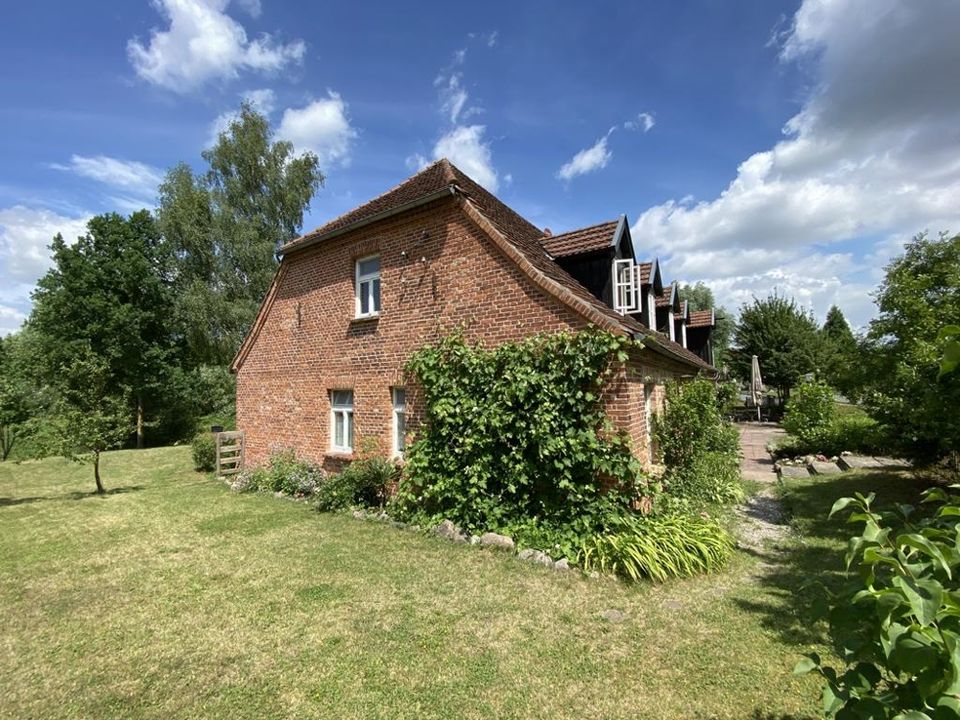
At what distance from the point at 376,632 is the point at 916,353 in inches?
373

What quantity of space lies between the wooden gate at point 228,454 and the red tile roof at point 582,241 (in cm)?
1055

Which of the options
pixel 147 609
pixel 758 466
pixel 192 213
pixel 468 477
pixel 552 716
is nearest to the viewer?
pixel 552 716

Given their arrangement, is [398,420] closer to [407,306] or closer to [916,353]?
[407,306]

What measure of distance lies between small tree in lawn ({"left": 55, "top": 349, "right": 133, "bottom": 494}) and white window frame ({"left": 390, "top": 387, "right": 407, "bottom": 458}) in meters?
7.32

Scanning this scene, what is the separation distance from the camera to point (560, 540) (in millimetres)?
6668

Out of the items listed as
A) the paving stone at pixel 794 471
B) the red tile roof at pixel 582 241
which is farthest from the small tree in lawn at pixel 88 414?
the paving stone at pixel 794 471

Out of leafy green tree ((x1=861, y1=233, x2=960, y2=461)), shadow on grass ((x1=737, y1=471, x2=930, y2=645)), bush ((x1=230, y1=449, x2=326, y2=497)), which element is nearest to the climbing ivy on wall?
shadow on grass ((x1=737, y1=471, x2=930, y2=645))

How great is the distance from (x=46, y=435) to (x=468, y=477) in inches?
421

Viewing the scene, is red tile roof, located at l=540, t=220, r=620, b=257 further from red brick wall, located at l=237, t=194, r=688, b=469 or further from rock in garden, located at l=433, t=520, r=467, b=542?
rock in garden, located at l=433, t=520, r=467, b=542

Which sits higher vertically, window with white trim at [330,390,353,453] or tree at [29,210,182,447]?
tree at [29,210,182,447]

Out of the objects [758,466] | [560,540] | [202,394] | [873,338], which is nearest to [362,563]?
[560,540]

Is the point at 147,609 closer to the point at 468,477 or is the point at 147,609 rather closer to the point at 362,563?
the point at 362,563

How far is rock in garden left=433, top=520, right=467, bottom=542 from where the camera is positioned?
742cm

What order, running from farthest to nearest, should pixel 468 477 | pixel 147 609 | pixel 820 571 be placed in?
pixel 468 477 < pixel 820 571 < pixel 147 609
